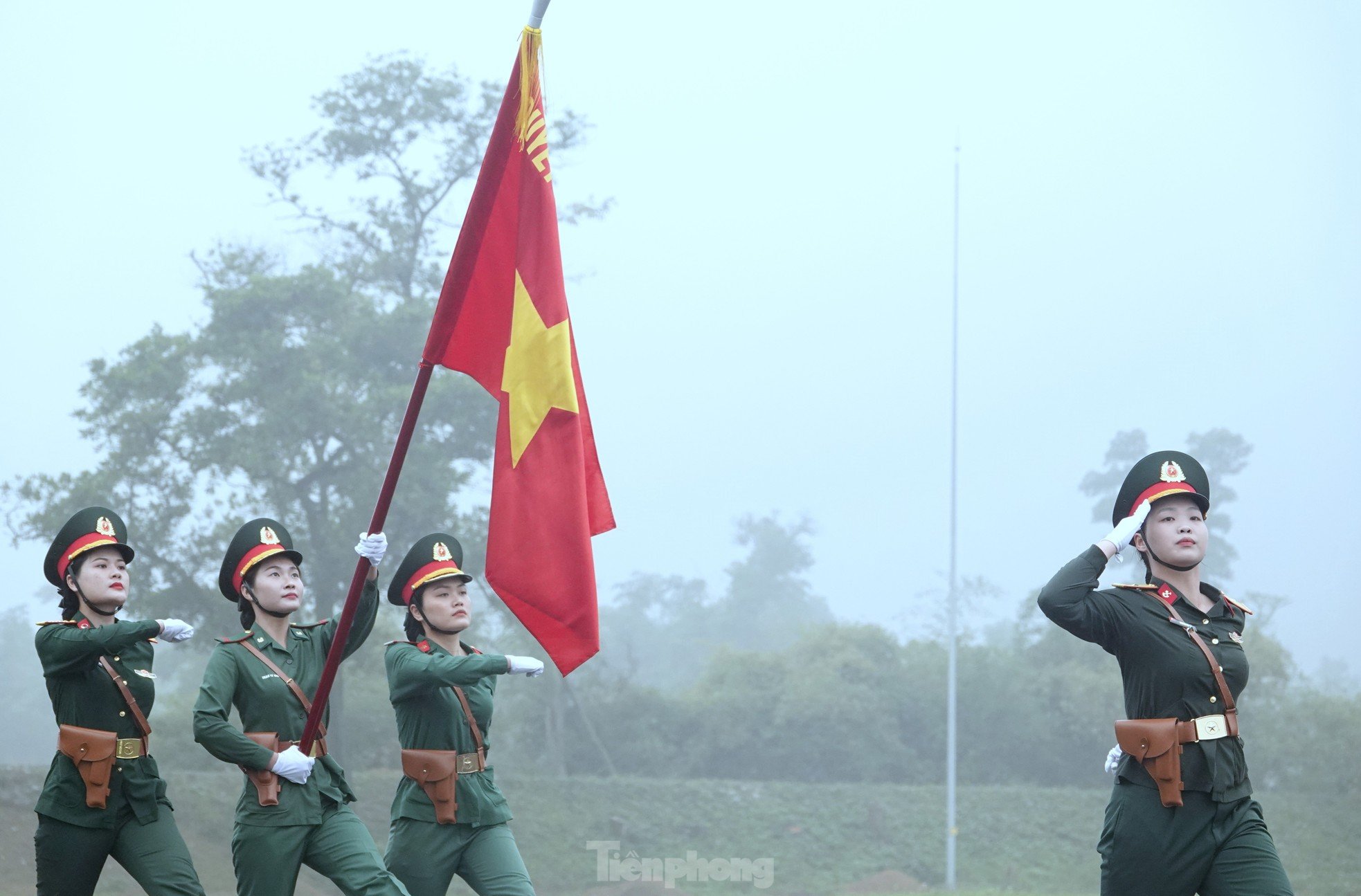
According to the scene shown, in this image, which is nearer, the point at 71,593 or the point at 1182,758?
the point at 1182,758

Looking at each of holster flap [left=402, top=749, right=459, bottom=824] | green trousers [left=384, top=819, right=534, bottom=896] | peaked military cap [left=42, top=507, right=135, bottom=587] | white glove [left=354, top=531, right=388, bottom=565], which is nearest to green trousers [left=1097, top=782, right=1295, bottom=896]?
green trousers [left=384, top=819, right=534, bottom=896]

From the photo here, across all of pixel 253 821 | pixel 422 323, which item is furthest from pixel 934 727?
pixel 253 821

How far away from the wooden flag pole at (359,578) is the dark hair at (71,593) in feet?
3.53

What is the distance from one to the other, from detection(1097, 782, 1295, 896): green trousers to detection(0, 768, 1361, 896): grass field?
1418cm

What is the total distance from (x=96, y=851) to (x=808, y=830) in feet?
56.4

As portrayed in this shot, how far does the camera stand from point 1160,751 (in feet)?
15.2

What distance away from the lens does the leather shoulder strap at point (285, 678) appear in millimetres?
5457

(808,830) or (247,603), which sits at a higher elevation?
(247,603)

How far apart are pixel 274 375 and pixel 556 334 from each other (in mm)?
17317

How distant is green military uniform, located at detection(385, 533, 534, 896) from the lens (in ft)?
18.3

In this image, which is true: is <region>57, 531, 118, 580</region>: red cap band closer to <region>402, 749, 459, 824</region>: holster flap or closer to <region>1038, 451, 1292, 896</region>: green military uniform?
<region>402, 749, 459, 824</region>: holster flap

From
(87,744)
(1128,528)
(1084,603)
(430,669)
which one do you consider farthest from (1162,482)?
(87,744)

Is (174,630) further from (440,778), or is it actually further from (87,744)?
(440,778)

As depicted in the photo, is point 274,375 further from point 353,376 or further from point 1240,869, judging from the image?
point 1240,869
